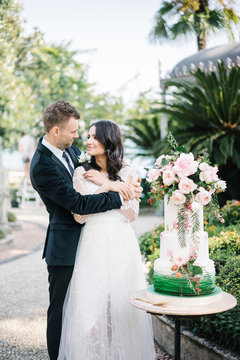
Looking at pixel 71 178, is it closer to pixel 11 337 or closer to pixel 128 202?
pixel 128 202

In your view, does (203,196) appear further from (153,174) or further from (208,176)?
(153,174)

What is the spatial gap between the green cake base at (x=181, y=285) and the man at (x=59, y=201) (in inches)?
24.7

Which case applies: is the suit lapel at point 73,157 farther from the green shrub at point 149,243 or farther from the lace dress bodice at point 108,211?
the green shrub at point 149,243

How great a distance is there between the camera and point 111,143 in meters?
3.08

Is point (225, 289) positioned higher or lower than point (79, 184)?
lower

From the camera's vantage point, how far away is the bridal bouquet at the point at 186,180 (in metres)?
2.53

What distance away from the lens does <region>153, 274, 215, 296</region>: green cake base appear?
255cm

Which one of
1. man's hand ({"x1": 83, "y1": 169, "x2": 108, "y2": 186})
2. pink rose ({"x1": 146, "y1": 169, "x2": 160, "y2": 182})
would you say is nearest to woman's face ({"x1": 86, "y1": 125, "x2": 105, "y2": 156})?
man's hand ({"x1": 83, "y1": 169, "x2": 108, "y2": 186})

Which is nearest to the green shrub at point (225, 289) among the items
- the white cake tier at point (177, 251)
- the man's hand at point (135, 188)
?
the white cake tier at point (177, 251)

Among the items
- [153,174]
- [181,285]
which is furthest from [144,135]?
[181,285]

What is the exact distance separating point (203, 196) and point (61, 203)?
976 mm

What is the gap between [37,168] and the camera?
2947mm

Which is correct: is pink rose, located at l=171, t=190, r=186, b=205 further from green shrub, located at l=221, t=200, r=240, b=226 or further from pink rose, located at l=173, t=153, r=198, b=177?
green shrub, located at l=221, t=200, r=240, b=226

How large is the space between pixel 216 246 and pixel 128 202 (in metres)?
1.88
